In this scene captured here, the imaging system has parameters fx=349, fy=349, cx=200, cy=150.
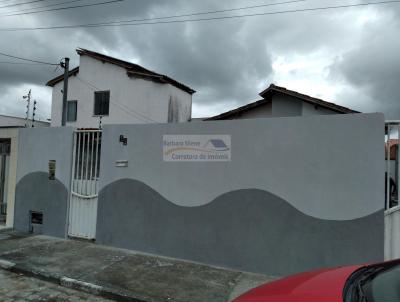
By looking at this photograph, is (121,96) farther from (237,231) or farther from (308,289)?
(308,289)

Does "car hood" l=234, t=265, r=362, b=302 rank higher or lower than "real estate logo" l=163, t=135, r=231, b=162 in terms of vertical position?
lower

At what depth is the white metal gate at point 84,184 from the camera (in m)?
7.52

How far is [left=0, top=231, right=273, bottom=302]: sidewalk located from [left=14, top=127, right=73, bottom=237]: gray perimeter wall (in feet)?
2.81

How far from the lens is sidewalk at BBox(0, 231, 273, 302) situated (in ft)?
16.1

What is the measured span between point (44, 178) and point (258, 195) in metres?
5.15

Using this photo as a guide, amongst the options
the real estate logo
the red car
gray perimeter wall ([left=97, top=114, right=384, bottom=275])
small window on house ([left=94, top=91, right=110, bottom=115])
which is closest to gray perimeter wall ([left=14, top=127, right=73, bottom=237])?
gray perimeter wall ([left=97, top=114, right=384, bottom=275])

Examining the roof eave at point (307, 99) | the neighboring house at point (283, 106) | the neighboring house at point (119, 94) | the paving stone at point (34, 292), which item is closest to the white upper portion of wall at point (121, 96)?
the neighboring house at point (119, 94)

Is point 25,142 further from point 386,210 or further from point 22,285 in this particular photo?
point 386,210

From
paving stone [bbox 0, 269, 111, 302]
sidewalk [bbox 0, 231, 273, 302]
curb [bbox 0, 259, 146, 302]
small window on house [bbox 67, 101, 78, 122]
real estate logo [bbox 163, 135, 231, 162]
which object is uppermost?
small window on house [bbox 67, 101, 78, 122]

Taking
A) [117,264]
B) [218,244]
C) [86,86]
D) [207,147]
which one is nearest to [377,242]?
[218,244]

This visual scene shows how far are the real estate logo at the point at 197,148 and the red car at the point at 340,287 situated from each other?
148 inches

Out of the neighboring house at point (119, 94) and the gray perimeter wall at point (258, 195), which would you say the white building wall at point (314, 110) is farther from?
the neighboring house at point (119, 94)

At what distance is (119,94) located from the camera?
762 inches

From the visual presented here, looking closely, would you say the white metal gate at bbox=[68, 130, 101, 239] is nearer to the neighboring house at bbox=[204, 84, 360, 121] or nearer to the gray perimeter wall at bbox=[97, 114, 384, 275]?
the gray perimeter wall at bbox=[97, 114, 384, 275]
